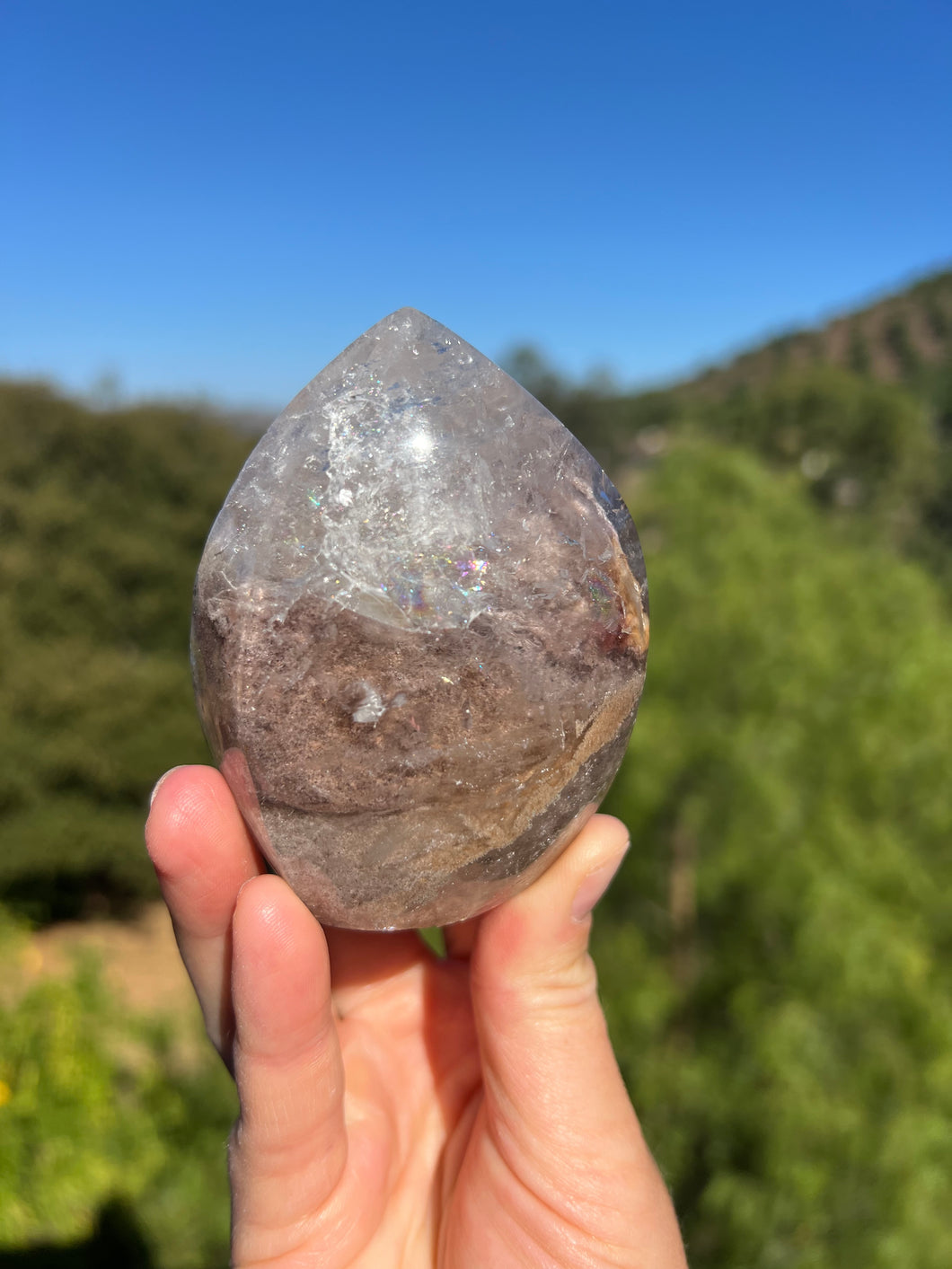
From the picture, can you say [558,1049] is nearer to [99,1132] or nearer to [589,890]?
[589,890]

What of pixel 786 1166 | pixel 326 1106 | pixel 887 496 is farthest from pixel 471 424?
pixel 887 496

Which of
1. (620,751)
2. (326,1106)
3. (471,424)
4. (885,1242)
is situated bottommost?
(885,1242)

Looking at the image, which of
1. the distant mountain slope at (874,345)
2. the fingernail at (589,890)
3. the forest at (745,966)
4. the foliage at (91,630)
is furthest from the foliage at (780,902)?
the distant mountain slope at (874,345)

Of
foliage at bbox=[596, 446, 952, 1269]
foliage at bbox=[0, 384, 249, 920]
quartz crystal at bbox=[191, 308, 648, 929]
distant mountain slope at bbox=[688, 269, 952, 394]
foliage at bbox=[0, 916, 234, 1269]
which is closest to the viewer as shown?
quartz crystal at bbox=[191, 308, 648, 929]

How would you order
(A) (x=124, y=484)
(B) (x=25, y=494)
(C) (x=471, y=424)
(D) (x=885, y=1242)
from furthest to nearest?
1. (A) (x=124, y=484)
2. (B) (x=25, y=494)
3. (D) (x=885, y=1242)
4. (C) (x=471, y=424)

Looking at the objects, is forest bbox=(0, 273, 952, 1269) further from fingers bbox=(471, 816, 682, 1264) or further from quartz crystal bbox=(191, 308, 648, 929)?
quartz crystal bbox=(191, 308, 648, 929)

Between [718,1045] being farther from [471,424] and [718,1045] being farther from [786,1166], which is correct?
[471,424]

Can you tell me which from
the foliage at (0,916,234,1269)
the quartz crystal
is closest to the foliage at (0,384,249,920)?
the foliage at (0,916,234,1269)

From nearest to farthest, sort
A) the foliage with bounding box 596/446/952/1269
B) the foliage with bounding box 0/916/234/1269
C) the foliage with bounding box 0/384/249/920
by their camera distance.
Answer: the foliage with bounding box 596/446/952/1269
the foliage with bounding box 0/916/234/1269
the foliage with bounding box 0/384/249/920
